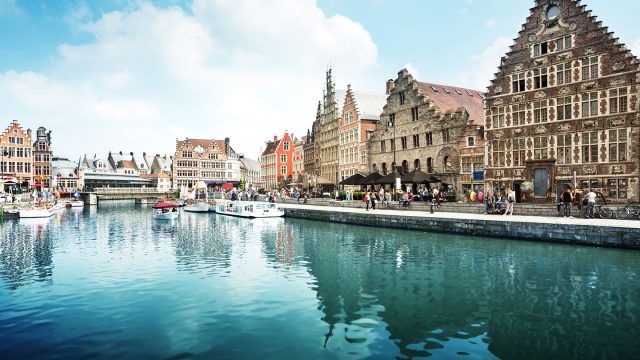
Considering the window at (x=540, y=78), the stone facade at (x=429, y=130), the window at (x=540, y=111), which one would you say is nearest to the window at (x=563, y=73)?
the window at (x=540, y=78)

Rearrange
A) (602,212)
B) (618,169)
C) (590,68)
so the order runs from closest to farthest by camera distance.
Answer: (602,212)
(618,169)
(590,68)

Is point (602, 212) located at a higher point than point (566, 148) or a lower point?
lower

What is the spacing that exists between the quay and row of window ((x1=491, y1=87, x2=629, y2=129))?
417 inches

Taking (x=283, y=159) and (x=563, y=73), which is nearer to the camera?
(x=563, y=73)

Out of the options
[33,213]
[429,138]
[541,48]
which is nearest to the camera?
[541,48]

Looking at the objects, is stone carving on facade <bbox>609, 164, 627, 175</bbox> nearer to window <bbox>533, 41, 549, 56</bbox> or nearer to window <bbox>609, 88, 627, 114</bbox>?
window <bbox>609, 88, 627, 114</bbox>

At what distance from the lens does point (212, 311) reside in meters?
13.0

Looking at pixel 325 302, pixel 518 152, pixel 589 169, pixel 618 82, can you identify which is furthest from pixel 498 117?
pixel 325 302

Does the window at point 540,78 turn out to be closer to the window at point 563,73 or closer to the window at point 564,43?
the window at point 563,73

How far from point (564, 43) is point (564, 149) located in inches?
329

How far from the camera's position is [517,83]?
37.3m

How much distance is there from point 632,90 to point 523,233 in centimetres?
1476

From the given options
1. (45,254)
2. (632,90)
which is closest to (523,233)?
(632,90)

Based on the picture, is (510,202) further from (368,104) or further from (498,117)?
(368,104)
